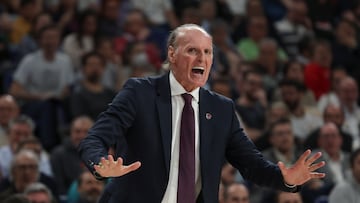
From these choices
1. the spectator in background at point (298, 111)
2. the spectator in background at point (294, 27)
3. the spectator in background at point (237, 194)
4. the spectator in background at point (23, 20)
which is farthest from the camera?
the spectator in background at point (294, 27)

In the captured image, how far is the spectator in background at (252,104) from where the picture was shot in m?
8.59

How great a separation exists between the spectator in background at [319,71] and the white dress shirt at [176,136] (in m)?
6.60

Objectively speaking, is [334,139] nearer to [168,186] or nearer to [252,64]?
[252,64]

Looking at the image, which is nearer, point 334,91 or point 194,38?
point 194,38

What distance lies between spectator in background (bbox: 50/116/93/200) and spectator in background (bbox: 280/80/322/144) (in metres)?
2.39

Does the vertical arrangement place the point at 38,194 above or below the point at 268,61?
below

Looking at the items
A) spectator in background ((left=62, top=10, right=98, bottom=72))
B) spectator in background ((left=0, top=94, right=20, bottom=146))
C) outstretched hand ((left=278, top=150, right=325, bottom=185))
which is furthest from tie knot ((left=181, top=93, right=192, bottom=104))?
spectator in background ((left=62, top=10, right=98, bottom=72))

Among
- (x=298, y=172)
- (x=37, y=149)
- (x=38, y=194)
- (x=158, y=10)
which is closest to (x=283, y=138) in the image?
(x=37, y=149)

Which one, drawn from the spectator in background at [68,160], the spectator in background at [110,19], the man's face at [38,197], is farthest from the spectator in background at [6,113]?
the spectator in background at [110,19]

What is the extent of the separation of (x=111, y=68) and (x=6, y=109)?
5.46 feet

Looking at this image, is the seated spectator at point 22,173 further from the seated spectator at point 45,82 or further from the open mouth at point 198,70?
the open mouth at point 198,70

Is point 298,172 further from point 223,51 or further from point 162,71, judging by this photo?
point 223,51

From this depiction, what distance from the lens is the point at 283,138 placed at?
763cm

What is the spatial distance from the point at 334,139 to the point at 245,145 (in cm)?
441
